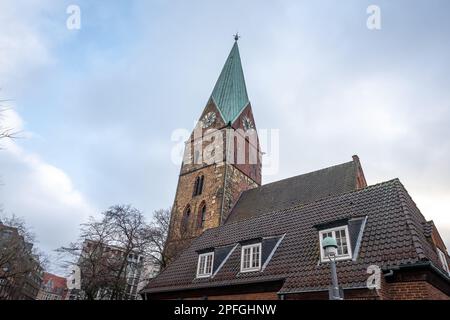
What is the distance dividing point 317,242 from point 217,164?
19.5 m

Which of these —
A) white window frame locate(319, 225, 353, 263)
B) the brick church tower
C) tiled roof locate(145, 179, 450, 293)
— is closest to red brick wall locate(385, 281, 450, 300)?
tiled roof locate(145, 179, 450, 293)

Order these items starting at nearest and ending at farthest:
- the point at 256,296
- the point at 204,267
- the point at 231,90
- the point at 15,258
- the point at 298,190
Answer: the point at 256,296 < the point at 204,267 < the point at 15,258 < the point at 298,190 < the point at 231,90

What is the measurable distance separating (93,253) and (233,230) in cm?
1178

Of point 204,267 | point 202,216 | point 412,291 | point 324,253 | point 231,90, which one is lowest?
point 412,291

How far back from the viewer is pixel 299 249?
11039mm

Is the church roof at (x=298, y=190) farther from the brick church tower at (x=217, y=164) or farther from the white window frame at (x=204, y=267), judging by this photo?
the white window frame at (x=204, y=267)

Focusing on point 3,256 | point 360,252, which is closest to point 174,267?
point 360,252

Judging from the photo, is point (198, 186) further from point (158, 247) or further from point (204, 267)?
point (204, 267)

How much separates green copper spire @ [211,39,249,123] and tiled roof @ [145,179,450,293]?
A: 20.6 m

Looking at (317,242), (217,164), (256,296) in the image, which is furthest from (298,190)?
(256,296)

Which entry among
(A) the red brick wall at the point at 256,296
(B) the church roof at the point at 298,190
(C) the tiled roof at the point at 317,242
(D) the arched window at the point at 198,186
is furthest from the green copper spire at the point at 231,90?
(A) the red brick wall at the point at 256,296

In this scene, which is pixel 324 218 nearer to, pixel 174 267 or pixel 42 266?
pixel 174 267

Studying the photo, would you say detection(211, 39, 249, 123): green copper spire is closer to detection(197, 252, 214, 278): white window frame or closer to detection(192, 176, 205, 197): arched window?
detection(192, 176, 205, 197): arched window

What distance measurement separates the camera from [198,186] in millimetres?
30297
